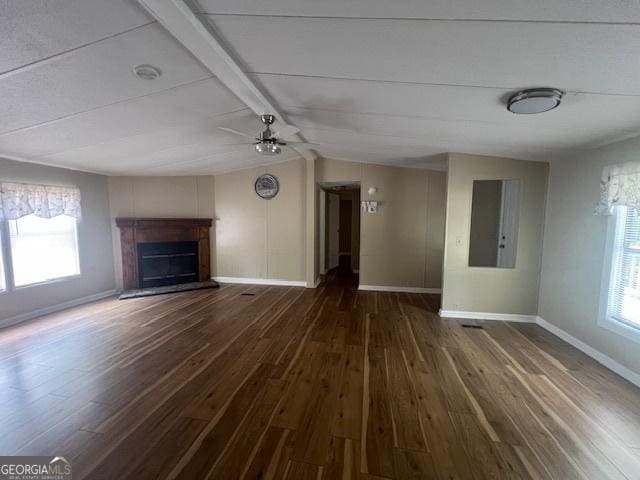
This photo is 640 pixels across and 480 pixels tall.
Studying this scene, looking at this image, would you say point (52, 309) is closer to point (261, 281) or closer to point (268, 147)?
point (261, 281)

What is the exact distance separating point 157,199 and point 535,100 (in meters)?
6.10

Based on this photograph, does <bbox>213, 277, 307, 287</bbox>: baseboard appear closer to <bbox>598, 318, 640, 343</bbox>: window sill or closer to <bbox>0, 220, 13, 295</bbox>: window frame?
<bbox>0, 220, 13, 295</bbox>: window frame

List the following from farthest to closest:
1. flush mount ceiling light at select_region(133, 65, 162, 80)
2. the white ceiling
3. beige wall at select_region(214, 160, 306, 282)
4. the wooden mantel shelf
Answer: beige wall at select_region(214, 160, 306, 282) < the wooden mantel shelf < flush mount ceiling light at select_region(133, 65, 162, 80) < the white ceiling

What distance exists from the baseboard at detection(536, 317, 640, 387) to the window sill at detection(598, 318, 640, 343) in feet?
0.94

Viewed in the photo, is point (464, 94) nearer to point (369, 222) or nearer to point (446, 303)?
point (446, 303)

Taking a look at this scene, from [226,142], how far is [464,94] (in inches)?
122

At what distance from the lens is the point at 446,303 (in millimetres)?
4176

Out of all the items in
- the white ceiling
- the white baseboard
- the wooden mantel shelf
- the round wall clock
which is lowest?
the white baseboard

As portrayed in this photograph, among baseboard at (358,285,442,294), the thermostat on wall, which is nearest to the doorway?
baseboard at (358,285,442,294)

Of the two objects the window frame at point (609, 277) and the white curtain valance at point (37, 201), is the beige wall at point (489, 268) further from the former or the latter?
the white curtain valance at point (37, 201)

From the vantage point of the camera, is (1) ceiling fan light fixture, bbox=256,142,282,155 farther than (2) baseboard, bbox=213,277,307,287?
No

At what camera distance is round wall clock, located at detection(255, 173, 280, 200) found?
584cm

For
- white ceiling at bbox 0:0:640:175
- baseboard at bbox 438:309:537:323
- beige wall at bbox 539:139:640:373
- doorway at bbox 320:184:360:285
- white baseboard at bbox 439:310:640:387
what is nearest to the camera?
white ceiling at bbox 0:0:640:175

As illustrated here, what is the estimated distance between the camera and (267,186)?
5863 millimetres
